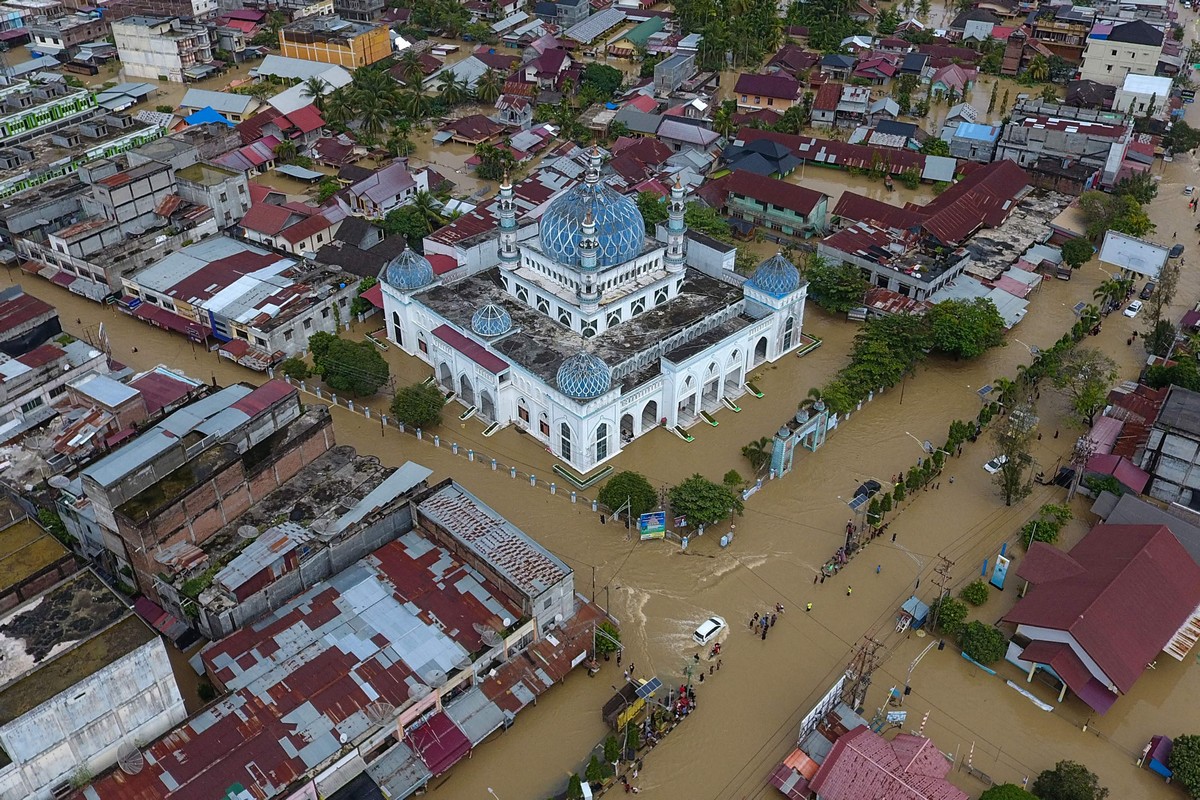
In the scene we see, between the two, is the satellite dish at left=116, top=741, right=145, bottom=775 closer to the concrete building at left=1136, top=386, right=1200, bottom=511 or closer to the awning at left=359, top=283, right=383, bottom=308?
the awning at left=359, top=283, right=383, bottom=308

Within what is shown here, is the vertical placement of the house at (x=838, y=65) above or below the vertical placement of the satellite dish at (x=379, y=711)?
above

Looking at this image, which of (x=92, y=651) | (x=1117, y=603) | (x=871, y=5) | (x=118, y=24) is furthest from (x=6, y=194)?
(x=871, y=5)

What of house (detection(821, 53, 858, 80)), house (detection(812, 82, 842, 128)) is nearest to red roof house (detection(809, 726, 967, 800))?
house (detection(812, 82, 842, 128))

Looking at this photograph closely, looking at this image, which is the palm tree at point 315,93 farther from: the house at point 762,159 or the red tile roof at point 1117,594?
the red tile roof at point 1117,594

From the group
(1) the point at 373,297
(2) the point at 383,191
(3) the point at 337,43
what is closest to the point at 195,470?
(1) the point at 373,297

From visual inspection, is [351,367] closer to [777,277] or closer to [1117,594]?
[777,277]

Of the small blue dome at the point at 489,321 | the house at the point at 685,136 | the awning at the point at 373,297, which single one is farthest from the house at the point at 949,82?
the awning at the point at 373,297
